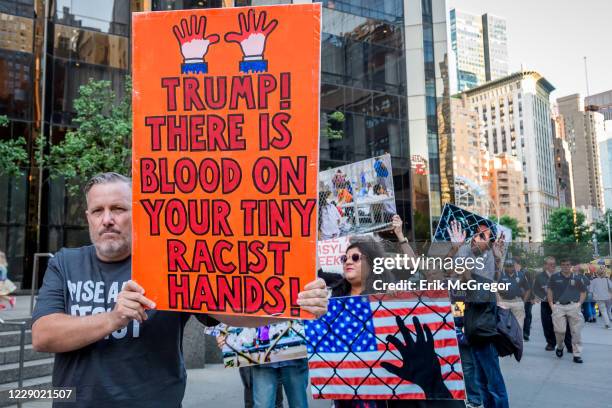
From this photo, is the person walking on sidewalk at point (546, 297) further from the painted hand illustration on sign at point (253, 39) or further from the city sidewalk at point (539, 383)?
the painted hand illustration on sign at point (253, 39)

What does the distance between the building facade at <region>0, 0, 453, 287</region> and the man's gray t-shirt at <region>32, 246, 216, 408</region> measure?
A: 61.4 feet

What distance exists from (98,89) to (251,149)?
55.3ft

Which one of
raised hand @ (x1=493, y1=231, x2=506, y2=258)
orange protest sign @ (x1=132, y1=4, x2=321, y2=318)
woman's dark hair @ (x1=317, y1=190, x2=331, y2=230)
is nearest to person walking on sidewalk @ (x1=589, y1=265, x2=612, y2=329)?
raised hand @ (x1=493, y1=231, x2=506, y2=258)

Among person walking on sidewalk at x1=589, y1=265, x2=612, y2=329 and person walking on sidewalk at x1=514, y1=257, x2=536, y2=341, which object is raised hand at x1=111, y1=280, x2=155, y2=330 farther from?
person walking on sidewalk at x1=589, y1=265, x2=612, y2=329

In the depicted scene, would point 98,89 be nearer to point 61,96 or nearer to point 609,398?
point 61,96

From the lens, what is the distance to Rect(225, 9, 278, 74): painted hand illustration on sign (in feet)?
7.91

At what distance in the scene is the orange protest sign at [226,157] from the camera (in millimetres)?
2342

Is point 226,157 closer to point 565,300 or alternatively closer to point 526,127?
point 565,300

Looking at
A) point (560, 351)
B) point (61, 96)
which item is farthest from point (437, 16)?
point (560, 351)

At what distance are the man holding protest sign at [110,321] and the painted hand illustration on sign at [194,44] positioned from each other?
67 cm

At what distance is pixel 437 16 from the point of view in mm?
34062

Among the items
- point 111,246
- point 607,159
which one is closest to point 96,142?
point 111,246

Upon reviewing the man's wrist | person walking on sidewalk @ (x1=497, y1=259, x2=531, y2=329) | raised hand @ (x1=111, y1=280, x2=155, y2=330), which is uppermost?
raised hand @ (x1=111, y1=280, x2=155, y2=330)

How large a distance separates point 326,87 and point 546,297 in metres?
20.1
